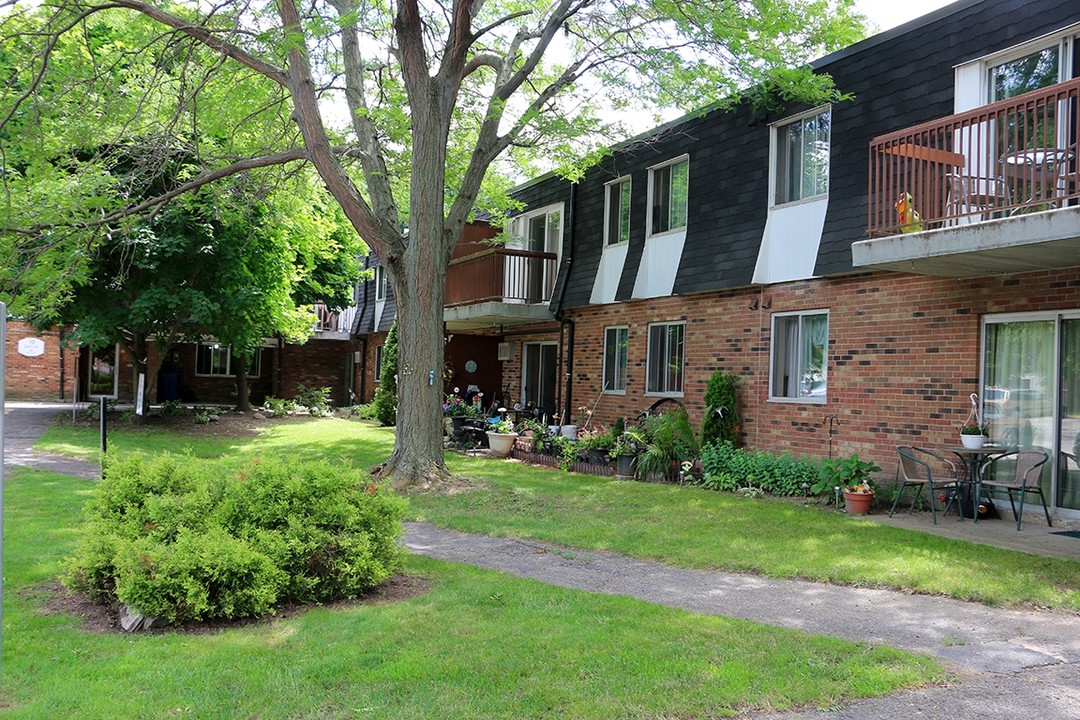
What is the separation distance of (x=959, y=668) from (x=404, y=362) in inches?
334

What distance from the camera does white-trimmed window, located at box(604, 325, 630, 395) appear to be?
16234 mm

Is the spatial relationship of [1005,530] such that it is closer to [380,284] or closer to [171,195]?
[171,195]

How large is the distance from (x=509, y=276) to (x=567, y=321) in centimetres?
167

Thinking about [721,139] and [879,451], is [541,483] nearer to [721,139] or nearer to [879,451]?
[879,451]

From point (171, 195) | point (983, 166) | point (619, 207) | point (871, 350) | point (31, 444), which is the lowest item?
point (31, 444)

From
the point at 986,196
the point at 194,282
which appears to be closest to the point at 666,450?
the point at 986,196

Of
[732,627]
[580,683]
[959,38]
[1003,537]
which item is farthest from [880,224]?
[580,683]

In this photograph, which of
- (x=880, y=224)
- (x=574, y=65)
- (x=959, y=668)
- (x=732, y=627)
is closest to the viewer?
(x=959, y=668)

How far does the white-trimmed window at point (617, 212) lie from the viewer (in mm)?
16406

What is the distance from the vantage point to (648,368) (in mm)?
15383

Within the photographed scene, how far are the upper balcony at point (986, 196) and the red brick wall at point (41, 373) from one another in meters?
30.2

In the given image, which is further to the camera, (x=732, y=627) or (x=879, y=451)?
(x=879, y=451)

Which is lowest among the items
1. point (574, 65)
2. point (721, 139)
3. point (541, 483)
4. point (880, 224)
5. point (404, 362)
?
point (541, 483)

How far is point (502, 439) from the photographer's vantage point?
651 inches
